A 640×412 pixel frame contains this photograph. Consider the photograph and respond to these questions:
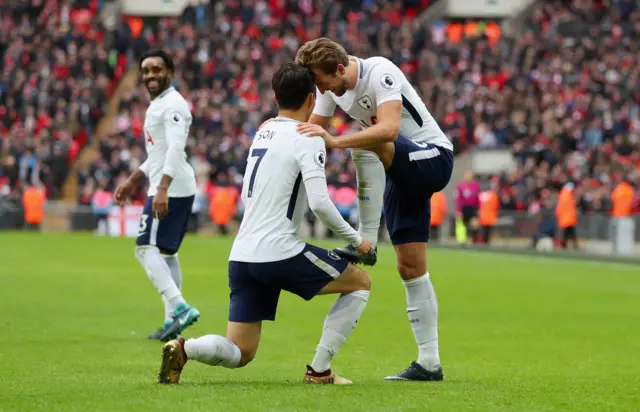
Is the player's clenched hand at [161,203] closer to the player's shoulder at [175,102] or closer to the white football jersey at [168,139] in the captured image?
the white football jersey at [168,139]

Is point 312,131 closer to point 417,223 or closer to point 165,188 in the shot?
point 417,223

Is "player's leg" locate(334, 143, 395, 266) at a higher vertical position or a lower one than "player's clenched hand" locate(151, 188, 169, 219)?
higher

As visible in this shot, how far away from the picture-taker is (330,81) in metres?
7.36

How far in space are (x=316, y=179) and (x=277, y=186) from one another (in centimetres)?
25

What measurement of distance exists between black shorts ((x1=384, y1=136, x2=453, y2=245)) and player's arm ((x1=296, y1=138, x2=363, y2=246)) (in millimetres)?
785

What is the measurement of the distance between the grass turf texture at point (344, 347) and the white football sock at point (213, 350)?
16cm

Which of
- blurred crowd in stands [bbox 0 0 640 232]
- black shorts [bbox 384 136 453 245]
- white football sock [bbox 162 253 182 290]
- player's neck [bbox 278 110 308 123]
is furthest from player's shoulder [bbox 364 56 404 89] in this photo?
blurred crowd in stands [bbox 0 0 640 232]

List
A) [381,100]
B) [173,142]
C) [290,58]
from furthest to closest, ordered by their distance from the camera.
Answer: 1. [290,58]
2. [173,142]
3. [381,100]

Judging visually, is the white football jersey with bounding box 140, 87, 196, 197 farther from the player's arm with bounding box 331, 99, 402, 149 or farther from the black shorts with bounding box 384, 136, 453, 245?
the player's arm with bounding box 331, 99, 402, 149

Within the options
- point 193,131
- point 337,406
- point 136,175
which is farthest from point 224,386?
point 193,131

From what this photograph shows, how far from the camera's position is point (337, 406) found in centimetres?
618

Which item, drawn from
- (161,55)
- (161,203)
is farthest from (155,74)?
(161,203)

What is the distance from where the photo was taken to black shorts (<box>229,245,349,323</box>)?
6.90 m

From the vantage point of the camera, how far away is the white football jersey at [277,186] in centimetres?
683
